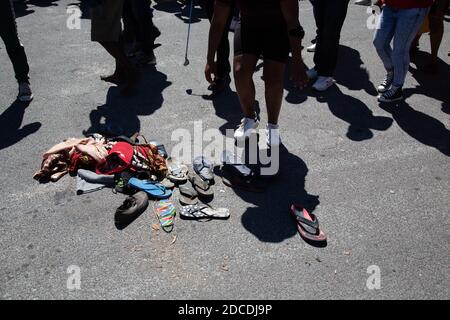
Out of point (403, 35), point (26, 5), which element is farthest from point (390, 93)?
point (26, 5)

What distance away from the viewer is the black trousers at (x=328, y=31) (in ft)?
16.8

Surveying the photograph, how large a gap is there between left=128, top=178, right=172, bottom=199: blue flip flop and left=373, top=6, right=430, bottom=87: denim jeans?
3.46 metres

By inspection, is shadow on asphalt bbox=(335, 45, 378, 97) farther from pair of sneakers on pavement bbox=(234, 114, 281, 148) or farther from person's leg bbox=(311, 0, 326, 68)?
pair of sneakers on pavement bbox=(234, 114, 281, 148)

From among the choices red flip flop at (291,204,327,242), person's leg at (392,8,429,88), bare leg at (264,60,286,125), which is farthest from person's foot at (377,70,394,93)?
red flip flop at (291,204,327,242)

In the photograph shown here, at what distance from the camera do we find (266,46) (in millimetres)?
3689

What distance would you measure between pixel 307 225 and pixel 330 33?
126 inches

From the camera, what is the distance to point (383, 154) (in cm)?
425

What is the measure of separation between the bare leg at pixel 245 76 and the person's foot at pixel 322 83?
1.70 metres

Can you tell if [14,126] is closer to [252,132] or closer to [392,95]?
[252,132]

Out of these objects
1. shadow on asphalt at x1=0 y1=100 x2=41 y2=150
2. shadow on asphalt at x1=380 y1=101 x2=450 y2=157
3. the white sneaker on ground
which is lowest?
shadow on asphalt at x1=0 y1=100 x2=41 y2=150

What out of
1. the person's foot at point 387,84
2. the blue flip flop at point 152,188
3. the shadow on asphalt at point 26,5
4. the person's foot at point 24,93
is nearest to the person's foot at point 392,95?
the person's foot at point 387,84

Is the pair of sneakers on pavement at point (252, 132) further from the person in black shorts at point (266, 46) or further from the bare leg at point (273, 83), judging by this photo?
the bare leg at point (273, 83)

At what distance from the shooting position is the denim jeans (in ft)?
15.0
